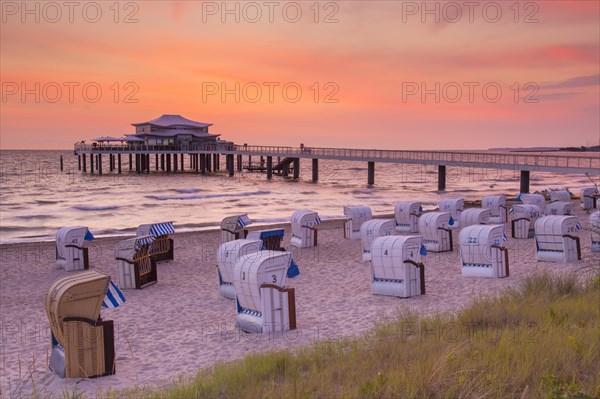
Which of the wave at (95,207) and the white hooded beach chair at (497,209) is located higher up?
the white hooded beach chair at (497,209)

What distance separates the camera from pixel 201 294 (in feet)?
42.2

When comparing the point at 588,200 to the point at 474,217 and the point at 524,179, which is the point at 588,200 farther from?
the point at 524,179

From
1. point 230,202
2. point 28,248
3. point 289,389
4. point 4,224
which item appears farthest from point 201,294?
point 230,202

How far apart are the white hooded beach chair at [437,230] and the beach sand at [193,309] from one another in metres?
0.42

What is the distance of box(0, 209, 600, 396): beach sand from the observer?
7.92 metres

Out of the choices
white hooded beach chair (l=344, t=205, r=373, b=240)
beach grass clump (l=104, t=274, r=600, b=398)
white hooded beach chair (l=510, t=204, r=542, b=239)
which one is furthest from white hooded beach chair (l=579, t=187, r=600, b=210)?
beach grass clump (l=104, t=274, r=600, b=398)

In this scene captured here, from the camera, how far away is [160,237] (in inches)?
667

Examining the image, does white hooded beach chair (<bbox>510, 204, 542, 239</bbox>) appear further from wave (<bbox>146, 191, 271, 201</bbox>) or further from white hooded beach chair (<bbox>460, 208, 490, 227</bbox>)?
wave (<bbox>146, 191, 271, 201</bbox>)

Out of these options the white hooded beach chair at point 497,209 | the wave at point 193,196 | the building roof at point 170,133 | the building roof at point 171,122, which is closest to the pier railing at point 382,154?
the building roof at point 170,133

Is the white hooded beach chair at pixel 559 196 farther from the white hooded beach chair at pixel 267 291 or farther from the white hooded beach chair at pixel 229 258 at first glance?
the white hooded beach chair at pixel 267 291

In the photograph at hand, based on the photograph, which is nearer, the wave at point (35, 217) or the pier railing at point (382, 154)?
the wave at point (35, 217)

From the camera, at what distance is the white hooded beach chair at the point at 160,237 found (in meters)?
16.5

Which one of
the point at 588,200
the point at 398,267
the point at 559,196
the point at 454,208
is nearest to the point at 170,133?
the point at 588,200

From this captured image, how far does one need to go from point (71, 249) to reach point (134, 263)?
141 inches
